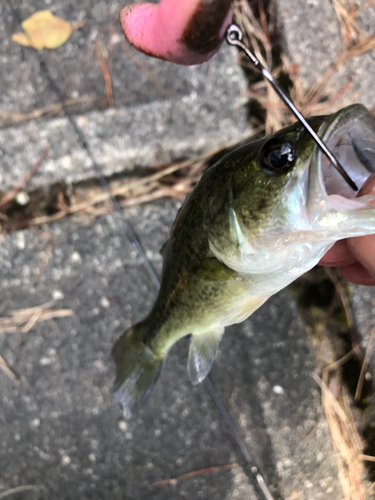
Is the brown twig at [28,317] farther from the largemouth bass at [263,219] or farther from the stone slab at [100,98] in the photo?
the largemouth bass at [263,219]

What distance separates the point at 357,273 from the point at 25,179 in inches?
67.8

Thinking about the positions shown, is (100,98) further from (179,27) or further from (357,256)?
(357,256)

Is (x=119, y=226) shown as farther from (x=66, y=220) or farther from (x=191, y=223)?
(x=191, y=223)

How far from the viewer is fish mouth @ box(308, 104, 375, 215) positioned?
32.8 inches

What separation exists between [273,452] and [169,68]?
2123 mm

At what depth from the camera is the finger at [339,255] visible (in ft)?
4.61

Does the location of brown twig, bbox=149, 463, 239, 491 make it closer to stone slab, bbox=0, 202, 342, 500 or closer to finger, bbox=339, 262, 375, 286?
stone slab, bbox=0, 202, 342, 500

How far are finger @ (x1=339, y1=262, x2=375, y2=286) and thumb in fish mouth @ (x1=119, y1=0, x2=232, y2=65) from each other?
1112 millimetres

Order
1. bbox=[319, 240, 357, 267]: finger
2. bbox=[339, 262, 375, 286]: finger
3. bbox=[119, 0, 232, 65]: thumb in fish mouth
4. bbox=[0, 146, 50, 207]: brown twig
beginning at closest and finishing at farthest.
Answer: bbox=[119, 0, 232, 65]: thumb in fish mouth < bbox=[319, 240, 357, 267]: finger < bbox=[339, 262, 375, 286]: finger < bbox=[0, 146, 50, 207]: brown twig

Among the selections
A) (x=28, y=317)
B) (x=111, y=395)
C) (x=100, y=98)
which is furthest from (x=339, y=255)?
(x=28, y=317)

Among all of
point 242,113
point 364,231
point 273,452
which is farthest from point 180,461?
point 242,113

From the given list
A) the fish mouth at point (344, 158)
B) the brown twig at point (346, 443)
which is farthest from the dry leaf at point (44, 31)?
the brown twig at point (346, 443)

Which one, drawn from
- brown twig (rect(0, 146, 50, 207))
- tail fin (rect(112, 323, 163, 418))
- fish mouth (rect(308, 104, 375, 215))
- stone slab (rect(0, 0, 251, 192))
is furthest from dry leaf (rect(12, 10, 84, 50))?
fish mouth (rect(308, 104, 375, 215))

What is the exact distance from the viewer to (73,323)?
6.42 ft
